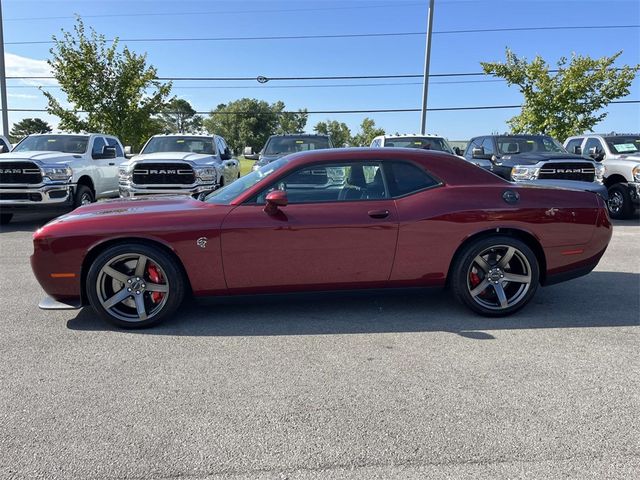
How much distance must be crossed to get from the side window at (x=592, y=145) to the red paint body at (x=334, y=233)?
27.7 feet

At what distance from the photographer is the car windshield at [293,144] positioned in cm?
1184

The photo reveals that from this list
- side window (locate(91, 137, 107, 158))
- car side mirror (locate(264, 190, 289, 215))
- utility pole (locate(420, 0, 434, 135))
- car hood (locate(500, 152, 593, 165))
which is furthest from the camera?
utility pole (locate(420, 0, 434, 135))

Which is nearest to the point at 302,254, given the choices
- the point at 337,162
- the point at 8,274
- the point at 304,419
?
the point at 337,162

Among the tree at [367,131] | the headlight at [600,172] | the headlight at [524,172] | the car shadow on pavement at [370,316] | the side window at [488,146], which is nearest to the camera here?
the car shadow on pavement at [370,316]

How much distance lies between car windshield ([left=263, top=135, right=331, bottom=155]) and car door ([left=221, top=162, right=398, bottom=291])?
25.6 feet

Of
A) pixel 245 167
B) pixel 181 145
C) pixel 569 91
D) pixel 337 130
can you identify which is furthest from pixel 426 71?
pixel 337 130

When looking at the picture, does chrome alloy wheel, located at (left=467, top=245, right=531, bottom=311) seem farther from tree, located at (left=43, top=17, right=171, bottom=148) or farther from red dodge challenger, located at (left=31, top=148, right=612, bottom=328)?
tree, located at (left=43, top=17, right=171, bottom=148)

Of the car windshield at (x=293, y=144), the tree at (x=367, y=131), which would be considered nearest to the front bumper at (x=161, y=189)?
the car windshield at (x=293, y=144)

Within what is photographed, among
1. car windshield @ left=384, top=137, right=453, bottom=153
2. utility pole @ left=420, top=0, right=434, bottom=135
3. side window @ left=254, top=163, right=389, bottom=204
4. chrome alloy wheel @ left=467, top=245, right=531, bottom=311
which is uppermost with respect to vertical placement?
utility pole @ left=420, top=0, right=434, bottom=135

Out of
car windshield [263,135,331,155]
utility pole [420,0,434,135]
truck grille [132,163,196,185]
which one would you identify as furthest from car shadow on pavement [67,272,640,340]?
utility pole [420,0,434,135]

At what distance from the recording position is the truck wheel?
10266 millimetres

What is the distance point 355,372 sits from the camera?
→ 3.27 m

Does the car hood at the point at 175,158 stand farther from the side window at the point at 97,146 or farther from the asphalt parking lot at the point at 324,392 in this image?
the asphalt parking lot at the point at 324,392

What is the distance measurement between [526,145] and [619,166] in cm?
198
